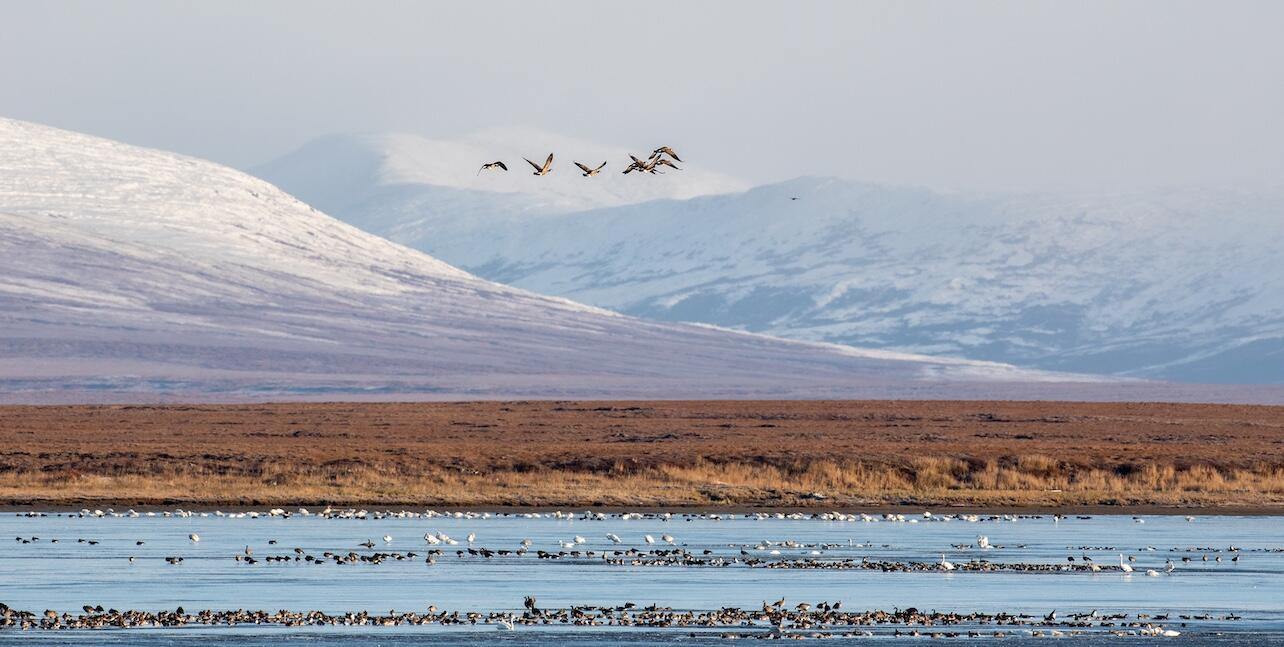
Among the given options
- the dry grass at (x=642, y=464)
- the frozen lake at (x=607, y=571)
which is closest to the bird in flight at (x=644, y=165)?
the frozen lake at (x=607, y=571)

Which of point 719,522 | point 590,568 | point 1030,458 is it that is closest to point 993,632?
point 590,568

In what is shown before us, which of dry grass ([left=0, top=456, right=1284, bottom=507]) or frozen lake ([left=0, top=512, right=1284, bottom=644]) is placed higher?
dry grass ([left=0, top=456, right=1284, bottom=507])

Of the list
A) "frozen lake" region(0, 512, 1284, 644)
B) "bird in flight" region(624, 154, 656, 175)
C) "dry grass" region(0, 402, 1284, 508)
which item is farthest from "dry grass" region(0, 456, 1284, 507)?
"bird in flight" region(624, 154, 656, 175)

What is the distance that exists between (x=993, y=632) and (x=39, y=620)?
33.2 ft

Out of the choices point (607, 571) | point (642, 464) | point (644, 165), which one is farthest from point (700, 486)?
point (644, 165)

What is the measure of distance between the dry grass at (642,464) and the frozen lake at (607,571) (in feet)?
18.2

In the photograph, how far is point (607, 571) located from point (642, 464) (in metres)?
25.2

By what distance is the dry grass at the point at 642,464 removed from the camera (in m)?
52.8

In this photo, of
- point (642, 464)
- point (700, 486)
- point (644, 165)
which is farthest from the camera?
point (642, 464)

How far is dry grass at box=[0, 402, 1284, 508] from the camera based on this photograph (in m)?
52.8

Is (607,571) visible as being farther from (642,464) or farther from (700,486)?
(642,464)

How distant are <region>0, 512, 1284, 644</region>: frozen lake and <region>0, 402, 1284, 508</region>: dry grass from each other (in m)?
5.54

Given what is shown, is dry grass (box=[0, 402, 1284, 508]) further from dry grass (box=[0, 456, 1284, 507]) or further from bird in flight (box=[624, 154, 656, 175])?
bird in flight (box=[624, 154, 656, 175])

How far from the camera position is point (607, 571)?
1348 inches
